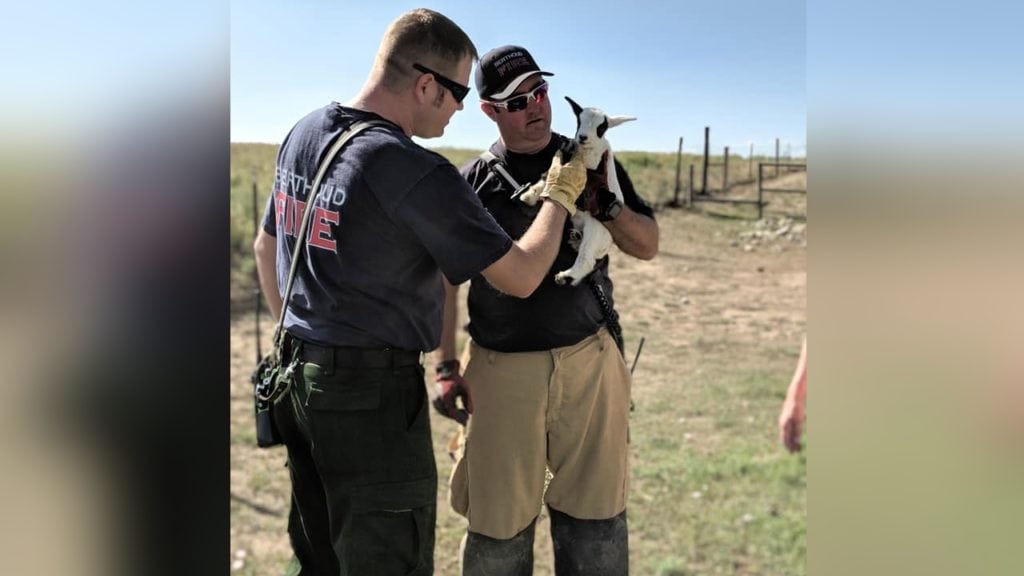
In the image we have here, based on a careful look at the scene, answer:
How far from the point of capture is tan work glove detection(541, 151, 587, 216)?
7.75 feet

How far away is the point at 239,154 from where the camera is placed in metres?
11.2

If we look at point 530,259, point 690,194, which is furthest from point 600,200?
point 690,194

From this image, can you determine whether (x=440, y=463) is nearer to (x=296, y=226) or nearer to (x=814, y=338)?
(x=296, y=226)

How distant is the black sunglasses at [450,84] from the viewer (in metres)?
2.29

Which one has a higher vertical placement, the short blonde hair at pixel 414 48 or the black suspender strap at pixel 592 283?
the short blonde hair at pixel 414 48

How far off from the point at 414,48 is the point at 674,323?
897cm

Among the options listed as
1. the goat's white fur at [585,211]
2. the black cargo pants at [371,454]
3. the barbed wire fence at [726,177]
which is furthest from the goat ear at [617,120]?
the barbed wire fence at [726,177]

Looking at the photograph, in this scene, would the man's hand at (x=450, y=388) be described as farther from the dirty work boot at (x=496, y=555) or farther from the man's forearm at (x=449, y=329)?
the dirty work boot at (x=496, y=555)

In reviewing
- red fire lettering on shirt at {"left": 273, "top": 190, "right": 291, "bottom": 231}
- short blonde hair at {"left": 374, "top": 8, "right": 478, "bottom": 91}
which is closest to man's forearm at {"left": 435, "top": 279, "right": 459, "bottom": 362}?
red fire lettering on shirt at {"left": 273, "top": 190, "right": 291, "bottom": 231}

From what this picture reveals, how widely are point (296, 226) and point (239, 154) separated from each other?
9.76 meters

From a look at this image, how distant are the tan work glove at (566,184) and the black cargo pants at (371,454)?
2.23ft

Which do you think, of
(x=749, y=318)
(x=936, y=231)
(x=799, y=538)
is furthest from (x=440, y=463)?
(x=749, y=318)

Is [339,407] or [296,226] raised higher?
[296,226]

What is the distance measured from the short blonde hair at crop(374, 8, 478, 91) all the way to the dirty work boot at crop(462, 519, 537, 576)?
1718 mm
